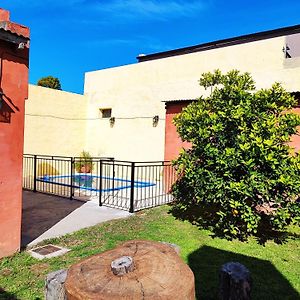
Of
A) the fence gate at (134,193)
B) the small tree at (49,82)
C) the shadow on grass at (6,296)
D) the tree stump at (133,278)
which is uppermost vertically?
the small tree at (49,82)

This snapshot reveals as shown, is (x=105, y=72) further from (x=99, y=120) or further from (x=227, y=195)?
(x=227, y=195)

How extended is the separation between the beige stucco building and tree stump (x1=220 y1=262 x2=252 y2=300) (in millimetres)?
9490

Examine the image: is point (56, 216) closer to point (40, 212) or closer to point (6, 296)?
point (40, 212)

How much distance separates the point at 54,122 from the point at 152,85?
16.6ft

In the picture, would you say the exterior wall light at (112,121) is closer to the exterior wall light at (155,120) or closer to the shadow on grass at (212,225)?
the exterior wall light at (155,120)

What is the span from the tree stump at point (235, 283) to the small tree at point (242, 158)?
7.70 ft

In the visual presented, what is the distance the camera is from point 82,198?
30.5 ft

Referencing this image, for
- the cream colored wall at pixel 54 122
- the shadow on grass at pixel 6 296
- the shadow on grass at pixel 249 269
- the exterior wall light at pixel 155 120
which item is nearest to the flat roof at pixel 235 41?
the exterior wall light at pixel 155 120

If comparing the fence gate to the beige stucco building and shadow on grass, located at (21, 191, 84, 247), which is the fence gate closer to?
shadow on grass, located at (21, 191, 84, 247)

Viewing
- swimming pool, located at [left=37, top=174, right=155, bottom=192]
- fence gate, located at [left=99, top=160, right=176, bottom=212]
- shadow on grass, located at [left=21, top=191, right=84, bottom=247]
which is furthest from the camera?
swimming pool, located at [left=37, top=174, right=155, bottom=192]

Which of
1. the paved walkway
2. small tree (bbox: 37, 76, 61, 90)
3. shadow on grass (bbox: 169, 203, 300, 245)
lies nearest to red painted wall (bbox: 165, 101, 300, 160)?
shadow on grass (bbox: 169, 203, 300, 245)

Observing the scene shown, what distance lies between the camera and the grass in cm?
367

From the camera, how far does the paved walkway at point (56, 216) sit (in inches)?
229

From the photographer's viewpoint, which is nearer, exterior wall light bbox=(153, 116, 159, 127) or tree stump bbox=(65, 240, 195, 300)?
tree stump bbox=(65, 240, 195, 300)
